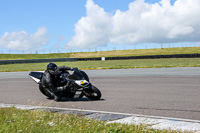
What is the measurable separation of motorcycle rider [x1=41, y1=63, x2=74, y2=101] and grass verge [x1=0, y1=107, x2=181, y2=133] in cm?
287

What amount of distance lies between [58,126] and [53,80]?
4190mm

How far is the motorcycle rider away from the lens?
30.3 ft

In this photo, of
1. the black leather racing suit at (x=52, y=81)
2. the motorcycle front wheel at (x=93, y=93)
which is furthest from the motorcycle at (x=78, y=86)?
the black leather racing suit at (x=52, y=81)

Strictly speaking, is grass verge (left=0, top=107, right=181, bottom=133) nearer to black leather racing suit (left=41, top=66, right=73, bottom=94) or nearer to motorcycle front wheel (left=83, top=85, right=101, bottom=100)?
motorcycle front wheel (left=83, top=85, right=101, bottom=100)

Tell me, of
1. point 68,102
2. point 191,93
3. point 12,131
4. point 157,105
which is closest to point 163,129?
point 12,131

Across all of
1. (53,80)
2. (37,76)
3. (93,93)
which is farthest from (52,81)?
(93,93)

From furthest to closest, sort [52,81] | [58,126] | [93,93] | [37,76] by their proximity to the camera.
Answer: [37,76] → [52,81] → [93,93] → [58,126]

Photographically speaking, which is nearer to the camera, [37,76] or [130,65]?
[37,76]

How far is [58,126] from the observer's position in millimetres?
5359

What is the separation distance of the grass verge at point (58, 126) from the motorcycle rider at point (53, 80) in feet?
9.42

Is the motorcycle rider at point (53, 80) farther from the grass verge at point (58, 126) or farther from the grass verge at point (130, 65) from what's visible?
the grass verge at point (130, 65)

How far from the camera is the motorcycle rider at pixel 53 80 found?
30.3 ft

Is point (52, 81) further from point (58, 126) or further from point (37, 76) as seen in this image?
point (58, 126)

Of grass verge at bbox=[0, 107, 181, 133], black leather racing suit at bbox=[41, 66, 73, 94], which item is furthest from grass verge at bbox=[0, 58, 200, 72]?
grass verge at bbox=[0, 107, 181, 133]
